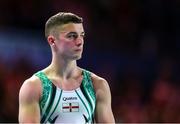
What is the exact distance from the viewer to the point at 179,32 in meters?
8.55

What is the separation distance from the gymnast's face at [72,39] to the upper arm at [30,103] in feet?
1.00

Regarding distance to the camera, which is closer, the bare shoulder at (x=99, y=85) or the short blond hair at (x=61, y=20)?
the short blond hair at (x=61, y=20)

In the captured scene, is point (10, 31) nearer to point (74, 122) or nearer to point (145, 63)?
point (145, 63)

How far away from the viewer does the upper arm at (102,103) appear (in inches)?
157

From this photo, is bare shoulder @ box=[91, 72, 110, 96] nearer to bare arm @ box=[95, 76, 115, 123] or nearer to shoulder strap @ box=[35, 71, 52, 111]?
bare arm @ box=[95, 76, 115, 123]

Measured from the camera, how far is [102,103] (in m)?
4.00

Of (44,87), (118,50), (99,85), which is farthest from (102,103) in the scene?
(118,50)

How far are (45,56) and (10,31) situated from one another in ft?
2.32

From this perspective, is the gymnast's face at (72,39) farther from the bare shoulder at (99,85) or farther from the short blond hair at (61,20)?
the bare shoulder at (99,85)

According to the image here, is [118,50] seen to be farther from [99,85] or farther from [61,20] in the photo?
[61,20]

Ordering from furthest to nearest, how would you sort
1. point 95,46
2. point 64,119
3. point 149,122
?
point 95,46 < point 149,122 < point 64,119

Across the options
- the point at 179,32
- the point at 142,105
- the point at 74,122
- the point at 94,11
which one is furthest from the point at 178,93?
the point at 74,122

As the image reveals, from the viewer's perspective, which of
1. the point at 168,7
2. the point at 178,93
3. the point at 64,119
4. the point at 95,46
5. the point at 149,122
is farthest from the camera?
the point at 168,7

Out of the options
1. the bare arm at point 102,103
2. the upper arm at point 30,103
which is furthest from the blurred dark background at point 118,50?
the upper arm at point 30,103
